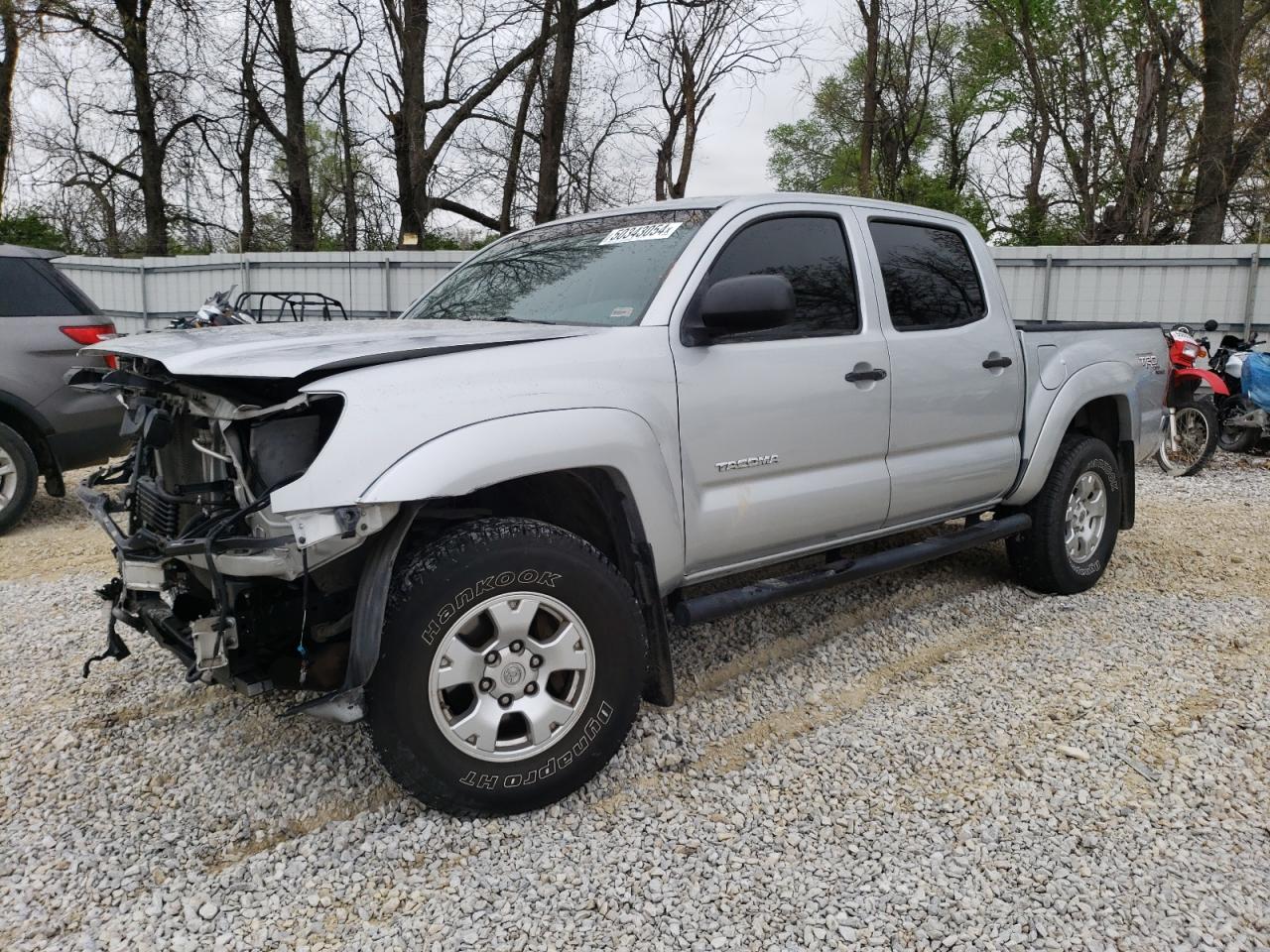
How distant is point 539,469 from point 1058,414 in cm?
313

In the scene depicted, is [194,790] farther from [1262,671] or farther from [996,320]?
[1262,671]

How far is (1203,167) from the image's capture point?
1602 cm

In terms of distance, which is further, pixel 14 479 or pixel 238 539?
pixel 14 479

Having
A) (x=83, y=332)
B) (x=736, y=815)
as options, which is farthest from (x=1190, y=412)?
(x=83, y=332)

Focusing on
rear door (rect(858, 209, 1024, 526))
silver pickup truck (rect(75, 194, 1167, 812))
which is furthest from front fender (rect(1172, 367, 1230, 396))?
silver pickup truck (rect(75, 194, 1167, 812))

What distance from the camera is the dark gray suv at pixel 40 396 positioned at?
6.24 m

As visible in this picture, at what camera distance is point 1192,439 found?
9164 millimetres

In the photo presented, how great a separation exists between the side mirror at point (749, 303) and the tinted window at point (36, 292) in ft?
18.0

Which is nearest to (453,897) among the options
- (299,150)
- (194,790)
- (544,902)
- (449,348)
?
(544,902)

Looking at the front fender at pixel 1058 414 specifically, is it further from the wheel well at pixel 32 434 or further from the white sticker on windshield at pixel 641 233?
the wheel well at pixel 32 434

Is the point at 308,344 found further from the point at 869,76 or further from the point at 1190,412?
the point at 869,76

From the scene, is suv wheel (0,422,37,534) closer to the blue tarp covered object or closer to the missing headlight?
the missing headlight

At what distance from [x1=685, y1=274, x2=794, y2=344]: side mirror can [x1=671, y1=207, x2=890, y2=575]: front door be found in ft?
0.55

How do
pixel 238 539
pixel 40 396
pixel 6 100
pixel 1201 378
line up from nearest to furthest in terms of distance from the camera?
1. pixel 238 539
2. pixel 40 396
3. pixel 1201 378
4. pixel 6 100
